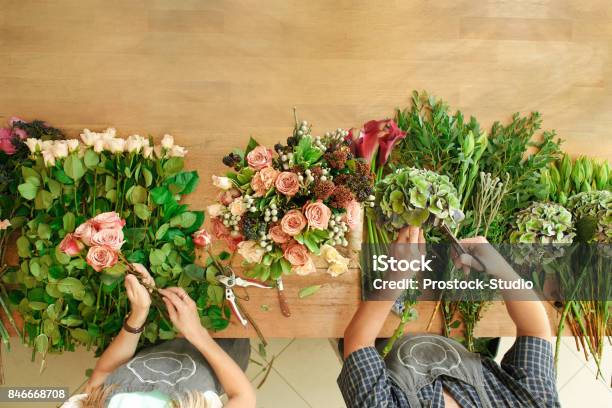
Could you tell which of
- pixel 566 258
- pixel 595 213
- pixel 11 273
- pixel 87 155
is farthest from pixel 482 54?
pixel 11 273

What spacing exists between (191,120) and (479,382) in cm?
138

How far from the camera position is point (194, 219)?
158cm

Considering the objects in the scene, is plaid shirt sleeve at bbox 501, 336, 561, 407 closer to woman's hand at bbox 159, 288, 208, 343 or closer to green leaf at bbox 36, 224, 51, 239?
woman's hand at bbox 159, 288, 208, 343

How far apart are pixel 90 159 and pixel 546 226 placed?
1.59 metres

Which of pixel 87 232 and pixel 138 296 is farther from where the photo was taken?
pixel 138 296

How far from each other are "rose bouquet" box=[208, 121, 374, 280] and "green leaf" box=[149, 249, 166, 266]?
37cm

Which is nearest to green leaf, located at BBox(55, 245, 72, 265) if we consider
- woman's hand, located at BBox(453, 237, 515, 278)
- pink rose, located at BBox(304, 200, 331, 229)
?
pink rose, located at BBox(304, 200, 331, 229)

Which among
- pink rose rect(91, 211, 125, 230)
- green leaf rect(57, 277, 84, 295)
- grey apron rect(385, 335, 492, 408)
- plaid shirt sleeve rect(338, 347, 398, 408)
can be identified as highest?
pink rose rect(91, 211, 125, 230)

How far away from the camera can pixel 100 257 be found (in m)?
1.28

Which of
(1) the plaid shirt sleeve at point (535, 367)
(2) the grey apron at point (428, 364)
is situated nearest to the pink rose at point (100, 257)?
(2) the grey apron at point (428, 364)

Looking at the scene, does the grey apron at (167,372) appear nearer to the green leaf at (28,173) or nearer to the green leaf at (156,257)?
the green leaf at (156,257)

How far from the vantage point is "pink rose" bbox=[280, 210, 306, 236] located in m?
1.13

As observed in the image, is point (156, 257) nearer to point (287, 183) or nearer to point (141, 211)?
point (141, 211)

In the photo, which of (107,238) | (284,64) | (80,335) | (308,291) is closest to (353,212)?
(308,291)
